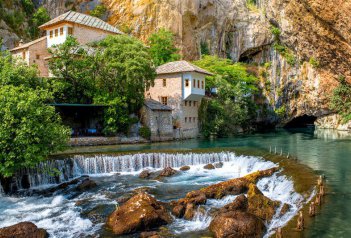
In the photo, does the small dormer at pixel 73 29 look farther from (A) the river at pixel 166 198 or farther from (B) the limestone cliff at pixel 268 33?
(A) the river at pixel 166 198

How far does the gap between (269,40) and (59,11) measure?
121 ft

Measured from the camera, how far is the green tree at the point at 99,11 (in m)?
57.7

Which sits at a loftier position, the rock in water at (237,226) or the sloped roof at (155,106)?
the sloped roof at (155,106)

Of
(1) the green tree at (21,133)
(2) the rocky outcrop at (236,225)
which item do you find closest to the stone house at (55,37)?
(1) the green tree at (21,133)

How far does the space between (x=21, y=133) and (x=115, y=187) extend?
5.97 metres

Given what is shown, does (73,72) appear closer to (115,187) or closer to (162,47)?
(162,47)

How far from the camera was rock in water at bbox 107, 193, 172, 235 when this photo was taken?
1310 centimetres

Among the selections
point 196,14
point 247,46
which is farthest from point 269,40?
point 196,14

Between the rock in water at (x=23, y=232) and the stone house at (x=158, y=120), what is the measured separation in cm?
2432

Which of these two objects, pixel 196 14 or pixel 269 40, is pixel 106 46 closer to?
pixel 196 14

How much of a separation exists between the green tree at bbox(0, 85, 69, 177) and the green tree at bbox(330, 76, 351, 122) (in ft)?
126

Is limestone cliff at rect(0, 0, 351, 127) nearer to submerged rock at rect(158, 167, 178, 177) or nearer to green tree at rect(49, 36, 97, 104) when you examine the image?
green tree at rect(49, 36, 97, 104)

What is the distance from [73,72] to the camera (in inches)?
1433

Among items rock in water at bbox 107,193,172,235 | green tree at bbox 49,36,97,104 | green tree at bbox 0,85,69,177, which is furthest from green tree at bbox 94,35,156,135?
rock in water at bbox 107,193,172,235
